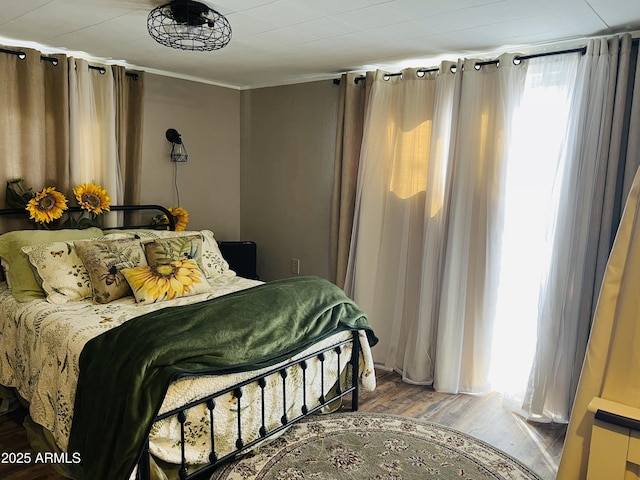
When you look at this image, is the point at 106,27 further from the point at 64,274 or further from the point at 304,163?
the point at 304,163

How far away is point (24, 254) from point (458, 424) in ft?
8.84

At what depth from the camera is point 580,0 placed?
212 cm

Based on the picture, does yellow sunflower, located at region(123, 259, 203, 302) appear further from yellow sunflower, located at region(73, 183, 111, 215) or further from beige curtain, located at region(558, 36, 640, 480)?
beige curtain, located at region(558, 36, 640, 480)

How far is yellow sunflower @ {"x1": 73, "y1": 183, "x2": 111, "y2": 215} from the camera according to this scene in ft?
10.8

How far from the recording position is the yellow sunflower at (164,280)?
9.08 ft

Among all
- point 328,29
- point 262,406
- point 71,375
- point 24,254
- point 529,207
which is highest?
point 328,29

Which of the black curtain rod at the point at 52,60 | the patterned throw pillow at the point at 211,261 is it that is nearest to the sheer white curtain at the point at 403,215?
the patterned throw pillow at the point at 211,261

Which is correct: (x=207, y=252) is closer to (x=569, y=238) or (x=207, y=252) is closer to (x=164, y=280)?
(x=164, y=280)

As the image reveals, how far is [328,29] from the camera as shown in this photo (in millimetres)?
2656

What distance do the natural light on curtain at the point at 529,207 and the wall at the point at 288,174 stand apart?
1.49 m

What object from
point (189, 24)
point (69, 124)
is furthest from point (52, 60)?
point (189, 24)

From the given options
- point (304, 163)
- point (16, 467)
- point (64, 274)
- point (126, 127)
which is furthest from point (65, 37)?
point (16, 467)

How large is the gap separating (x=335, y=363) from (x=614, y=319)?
1719 millimetres

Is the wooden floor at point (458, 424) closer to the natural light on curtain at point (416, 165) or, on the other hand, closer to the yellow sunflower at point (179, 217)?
Answer: the natural light on curtain at point (416, 165)
